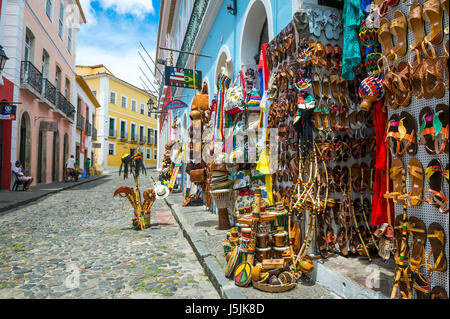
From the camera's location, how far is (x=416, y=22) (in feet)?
7.07

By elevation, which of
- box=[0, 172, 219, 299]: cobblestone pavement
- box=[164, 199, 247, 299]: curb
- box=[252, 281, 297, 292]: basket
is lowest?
box=[0, 172, 219, 299]: cobblestone pavement

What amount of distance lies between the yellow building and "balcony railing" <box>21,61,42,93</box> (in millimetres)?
21171

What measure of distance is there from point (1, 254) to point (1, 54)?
7.42 m

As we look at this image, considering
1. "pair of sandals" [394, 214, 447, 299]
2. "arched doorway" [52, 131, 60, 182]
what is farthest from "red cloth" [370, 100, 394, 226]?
"arched doorway" [52, 131, 60, 182]

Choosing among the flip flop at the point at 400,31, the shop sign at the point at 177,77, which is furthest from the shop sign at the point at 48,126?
the flip flop at the point at 400,31

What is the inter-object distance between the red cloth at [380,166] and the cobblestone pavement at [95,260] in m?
1.85

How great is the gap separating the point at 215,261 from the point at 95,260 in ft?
5.56

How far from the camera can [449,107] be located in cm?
191

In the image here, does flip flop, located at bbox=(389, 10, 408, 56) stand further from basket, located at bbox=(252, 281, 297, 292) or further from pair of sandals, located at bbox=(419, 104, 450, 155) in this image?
basket, located at bbox=(252, 281, 297, 292)

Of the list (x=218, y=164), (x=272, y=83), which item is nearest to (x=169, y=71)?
(x=218, y=164)

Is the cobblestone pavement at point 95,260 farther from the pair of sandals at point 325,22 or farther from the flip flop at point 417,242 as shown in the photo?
the pair of sandals at point 325,22

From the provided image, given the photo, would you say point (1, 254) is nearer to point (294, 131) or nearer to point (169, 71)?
point (294, 131)

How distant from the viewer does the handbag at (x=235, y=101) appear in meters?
4.46

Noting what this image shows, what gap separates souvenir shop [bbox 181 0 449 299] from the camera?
6.77 ft
